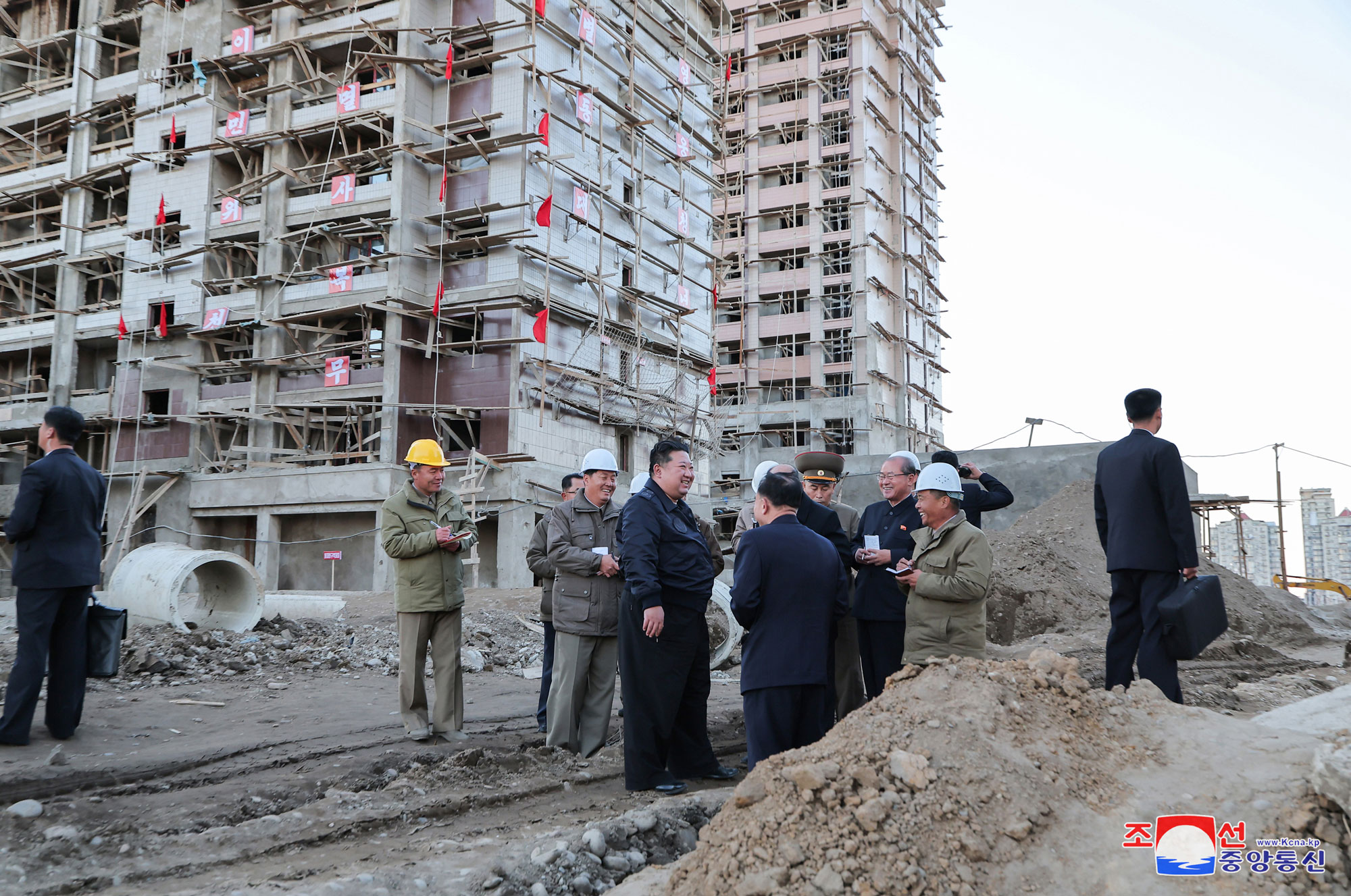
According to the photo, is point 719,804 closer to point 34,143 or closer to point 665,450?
point 665,450

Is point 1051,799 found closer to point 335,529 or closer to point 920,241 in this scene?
point 335,529

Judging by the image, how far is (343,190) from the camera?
2678 cm

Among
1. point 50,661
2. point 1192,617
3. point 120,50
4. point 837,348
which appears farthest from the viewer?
point 837,348

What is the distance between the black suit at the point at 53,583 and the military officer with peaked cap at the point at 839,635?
13.6 ft

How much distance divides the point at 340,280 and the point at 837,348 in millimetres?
24197

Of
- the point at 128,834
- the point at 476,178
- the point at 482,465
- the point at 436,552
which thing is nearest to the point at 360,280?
the point at 476,178

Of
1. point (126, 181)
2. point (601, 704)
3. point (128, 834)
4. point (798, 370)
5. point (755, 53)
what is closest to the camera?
point (128, 834)

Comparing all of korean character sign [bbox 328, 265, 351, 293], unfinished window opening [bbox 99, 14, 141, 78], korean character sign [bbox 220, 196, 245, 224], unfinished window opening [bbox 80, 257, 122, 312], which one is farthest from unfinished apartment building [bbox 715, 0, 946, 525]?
unfinished window opening [bbox 80, 257, 122, 312]

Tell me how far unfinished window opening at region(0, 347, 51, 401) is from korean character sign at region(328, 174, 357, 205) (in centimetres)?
1265

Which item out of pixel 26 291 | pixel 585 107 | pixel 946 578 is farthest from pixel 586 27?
pixel 946 578

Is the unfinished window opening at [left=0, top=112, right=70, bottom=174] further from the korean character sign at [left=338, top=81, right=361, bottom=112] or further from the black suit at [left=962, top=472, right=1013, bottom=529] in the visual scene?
the black suit at [left=962, top=472, right=1013, bottom=529]

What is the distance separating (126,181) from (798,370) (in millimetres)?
27142

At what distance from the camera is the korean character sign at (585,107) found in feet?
88.5

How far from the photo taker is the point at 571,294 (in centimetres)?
2677
